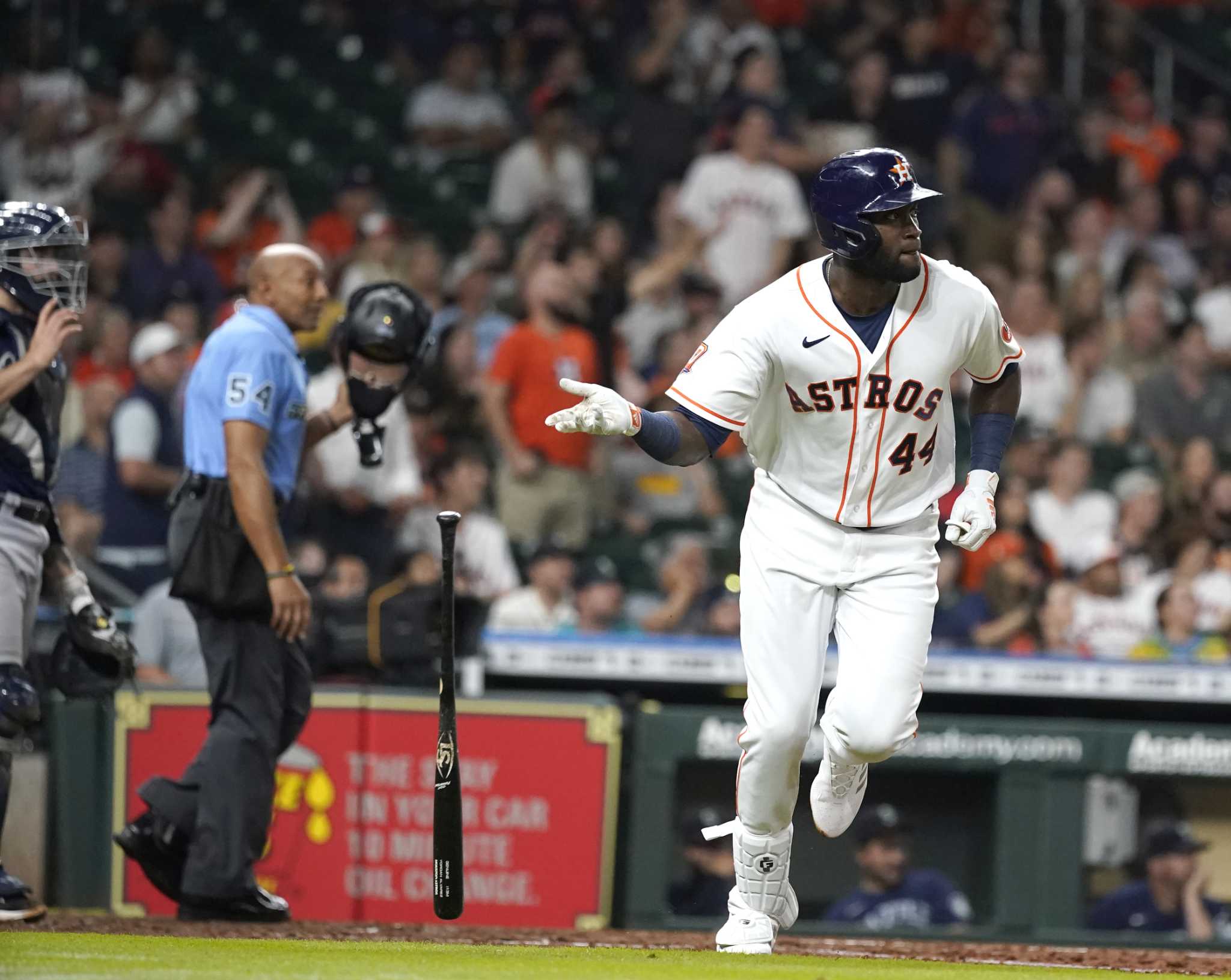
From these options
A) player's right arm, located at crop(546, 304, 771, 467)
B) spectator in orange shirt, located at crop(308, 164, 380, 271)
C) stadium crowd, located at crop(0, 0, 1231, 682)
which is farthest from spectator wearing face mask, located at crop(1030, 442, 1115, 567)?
player's right arm, located at crop(546, 304, 771, 467)

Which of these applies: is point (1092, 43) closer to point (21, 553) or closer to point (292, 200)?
point (292, 200)

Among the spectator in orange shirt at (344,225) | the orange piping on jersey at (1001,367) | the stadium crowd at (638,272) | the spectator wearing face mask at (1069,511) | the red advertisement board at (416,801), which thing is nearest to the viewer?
the orange piping on jersey at (1001,367)

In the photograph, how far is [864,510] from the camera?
4945mm

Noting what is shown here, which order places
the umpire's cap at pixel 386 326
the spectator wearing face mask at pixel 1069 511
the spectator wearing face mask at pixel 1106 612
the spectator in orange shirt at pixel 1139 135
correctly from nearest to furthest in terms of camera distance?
the umpire's cap at pixel 386 326 < the spectator wearing face mask at pixel 1106 612 < the spectator wearing face mask at pixel 1069 511 < the spectator in orange shirt at pixel 1139 135

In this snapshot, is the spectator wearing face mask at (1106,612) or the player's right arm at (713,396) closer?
the player's right arm at (713,396)

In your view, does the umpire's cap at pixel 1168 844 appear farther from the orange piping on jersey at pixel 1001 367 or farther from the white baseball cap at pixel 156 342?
the white baseball cap at pixel 156 342

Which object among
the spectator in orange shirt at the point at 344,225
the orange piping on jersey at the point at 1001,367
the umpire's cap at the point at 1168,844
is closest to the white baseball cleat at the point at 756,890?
the orange piping on jersey at the point at 1001,367

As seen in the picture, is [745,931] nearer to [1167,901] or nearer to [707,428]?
[707,428]

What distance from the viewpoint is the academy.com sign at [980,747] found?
7707 millimetres

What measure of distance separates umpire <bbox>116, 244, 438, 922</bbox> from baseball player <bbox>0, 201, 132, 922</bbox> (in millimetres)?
424

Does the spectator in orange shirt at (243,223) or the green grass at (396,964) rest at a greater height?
the spectator in orange shirt at (243,223)

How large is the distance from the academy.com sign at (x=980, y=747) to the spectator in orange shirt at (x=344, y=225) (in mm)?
4593

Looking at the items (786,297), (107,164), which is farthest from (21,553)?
(107,164)

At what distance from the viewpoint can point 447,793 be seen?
5.05 m
